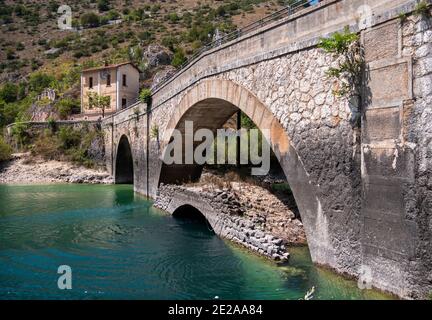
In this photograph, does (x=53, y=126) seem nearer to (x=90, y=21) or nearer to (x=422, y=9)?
(x=422, y=9)

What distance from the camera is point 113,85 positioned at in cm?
4641

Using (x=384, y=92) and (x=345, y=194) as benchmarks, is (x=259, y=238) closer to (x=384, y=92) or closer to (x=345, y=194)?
(x=345, y=194)

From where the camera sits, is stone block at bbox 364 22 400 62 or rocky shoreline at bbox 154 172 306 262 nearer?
stone block at bbox 364 22 400 62

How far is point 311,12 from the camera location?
932cm

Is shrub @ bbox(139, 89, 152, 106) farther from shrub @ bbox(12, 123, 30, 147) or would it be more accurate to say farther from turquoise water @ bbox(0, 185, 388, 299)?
shrub @ bbox(12, 123, 30, 147)

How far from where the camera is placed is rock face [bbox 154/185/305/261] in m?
10.4

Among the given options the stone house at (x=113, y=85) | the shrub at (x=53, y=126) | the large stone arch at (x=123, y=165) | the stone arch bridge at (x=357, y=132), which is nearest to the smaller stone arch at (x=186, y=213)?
the stone arch bridge at (x=357, y=132)

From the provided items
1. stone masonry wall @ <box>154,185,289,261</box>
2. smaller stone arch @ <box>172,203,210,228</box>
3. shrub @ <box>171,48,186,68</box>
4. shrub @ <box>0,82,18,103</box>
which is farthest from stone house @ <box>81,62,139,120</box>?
stone masonry wall @ <box>154,185,289,261</box>

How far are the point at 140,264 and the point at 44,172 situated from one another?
28511mm

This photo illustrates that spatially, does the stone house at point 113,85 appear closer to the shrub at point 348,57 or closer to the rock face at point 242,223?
the rock face at point 242,223

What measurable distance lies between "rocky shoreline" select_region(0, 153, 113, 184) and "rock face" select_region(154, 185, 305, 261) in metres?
21.4

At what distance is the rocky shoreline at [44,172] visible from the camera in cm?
3451
